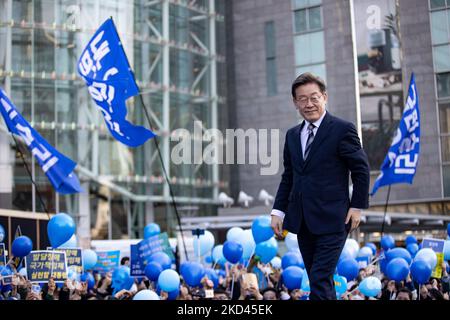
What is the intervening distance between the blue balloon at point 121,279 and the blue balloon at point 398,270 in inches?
155

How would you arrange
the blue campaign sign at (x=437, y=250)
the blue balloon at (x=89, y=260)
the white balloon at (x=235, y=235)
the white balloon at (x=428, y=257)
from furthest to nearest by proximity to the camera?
the blue balloon at (x=89, y=260) < the white balloon at (x=235, y=235) < the blue campaign sign at (x=437, y=250) < the white balloon at (x=428, y=257)

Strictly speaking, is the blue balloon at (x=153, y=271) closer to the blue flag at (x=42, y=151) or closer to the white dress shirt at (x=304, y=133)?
the blue flag at (x=42, y=151)

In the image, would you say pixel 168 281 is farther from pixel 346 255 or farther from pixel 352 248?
pixel 352 248

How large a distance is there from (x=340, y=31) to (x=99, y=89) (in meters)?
14.8

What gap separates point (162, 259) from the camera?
37.1ft

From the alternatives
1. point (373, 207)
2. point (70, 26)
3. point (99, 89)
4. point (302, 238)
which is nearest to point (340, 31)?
point (373, 207)

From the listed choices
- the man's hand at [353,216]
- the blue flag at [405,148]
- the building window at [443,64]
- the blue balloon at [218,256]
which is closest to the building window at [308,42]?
the building window at [443,64]

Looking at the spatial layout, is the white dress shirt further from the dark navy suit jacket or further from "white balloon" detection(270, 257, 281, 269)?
"white balloon" detection(270, 257, 281, 269)

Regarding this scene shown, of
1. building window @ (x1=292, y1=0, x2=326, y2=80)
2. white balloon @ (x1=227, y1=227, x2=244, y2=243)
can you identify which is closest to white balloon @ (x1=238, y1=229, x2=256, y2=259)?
white balloon @ (x1=227, y1=227, x2=244, y2=243)

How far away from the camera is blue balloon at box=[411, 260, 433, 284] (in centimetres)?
970

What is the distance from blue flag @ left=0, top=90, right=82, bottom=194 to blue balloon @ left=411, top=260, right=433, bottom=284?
5959 mm

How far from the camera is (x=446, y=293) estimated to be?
10.2m

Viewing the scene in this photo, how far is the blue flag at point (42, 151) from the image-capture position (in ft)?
41.2
